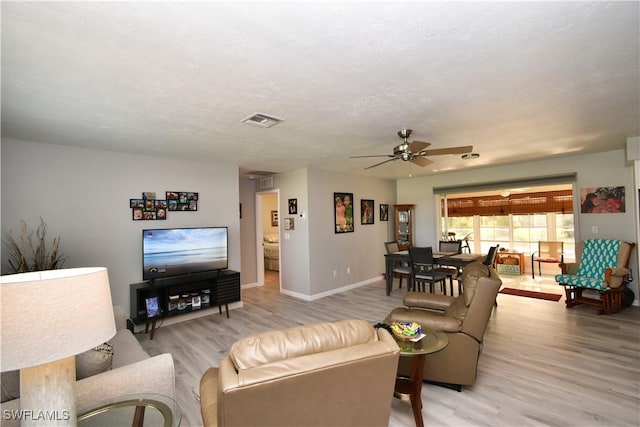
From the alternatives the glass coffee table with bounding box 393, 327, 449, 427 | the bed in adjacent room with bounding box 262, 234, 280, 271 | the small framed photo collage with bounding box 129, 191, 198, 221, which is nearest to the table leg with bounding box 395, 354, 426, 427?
the glass coffee table with bounding box 393, 327, 449, 427

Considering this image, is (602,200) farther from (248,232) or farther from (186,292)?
(186,292)

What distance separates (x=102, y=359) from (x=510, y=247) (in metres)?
9.05

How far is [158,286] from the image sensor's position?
3789 mm

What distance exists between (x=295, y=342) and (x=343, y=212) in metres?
4.91

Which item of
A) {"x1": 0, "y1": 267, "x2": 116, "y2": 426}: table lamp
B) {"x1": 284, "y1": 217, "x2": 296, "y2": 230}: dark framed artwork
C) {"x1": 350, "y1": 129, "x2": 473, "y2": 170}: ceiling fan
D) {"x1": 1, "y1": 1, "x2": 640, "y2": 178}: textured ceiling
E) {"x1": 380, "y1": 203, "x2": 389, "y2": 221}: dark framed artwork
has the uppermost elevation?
{"x1": 1, "y1": 1, "x2": 640, "y2": 178}: textured ceiling

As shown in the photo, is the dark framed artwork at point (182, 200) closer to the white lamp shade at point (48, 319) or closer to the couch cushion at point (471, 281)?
the white lamp shade at point (48, 319)

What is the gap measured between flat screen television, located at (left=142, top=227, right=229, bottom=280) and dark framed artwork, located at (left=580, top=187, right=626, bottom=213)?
602 centimetres

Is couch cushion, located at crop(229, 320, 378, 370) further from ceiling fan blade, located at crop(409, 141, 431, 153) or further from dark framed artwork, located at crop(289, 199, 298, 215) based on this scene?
dark framed artwork, located at crop(289, 199, 298, 215)

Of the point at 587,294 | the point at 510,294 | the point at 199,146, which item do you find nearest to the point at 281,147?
the point at 199,146

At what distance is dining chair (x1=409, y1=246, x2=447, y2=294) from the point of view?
4832 mm

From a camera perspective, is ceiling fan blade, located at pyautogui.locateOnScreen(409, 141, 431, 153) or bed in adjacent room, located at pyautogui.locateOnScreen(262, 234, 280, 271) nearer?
ceiling fan blade, located at pyautogui.locateOnScreen(409, 141, 431, 153)

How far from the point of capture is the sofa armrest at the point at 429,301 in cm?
304

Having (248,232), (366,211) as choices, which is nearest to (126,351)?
(248,232)

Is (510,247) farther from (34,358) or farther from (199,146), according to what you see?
(34,358)
